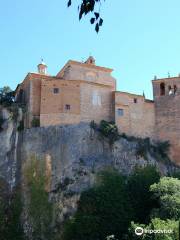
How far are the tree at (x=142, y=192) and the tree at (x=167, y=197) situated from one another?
89cm

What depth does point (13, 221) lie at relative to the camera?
32250 millimetres

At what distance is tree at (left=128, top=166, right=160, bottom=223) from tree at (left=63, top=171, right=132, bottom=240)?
0.67 metres

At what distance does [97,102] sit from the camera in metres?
36.8

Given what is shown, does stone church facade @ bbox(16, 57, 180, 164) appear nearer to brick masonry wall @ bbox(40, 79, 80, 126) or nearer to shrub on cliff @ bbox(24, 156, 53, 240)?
brick masonry wall @ bbox(40, 79, 80, 126)

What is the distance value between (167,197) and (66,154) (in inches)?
338

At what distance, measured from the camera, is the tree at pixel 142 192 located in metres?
31.6

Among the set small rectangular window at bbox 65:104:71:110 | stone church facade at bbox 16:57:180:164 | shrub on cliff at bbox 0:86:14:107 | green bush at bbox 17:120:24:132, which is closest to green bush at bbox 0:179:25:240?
green bush at bbox 17:120:24:132

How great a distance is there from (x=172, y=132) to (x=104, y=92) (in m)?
6.92

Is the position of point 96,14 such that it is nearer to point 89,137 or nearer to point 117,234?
point 117,234

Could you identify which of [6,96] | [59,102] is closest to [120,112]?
[59,102]

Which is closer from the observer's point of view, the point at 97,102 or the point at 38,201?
the point at 38,201

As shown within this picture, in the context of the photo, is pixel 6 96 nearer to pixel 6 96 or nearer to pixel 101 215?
pixel 6 96

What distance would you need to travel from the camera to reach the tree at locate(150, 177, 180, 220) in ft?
96.1

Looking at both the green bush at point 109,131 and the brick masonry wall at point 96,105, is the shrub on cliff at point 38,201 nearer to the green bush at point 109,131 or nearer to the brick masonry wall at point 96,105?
the brick masonry wall at point 96,105
